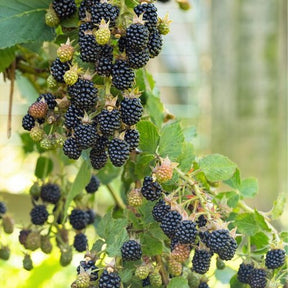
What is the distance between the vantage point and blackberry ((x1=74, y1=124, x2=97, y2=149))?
0.68 metres

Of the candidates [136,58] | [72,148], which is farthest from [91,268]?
[136,58]

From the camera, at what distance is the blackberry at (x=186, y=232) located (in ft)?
2.28

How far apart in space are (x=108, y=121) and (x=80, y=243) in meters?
0.37

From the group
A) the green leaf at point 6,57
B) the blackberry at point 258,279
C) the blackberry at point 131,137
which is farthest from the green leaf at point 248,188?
the green leaf at point 6,57

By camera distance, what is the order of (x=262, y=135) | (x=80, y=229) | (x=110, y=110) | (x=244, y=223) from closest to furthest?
(x=110, y=110)
(x=244, y=223)
(x=80, y=229)
(x=262, y=135)

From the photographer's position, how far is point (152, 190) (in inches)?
29.0

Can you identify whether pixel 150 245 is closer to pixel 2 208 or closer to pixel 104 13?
pixel 104 13

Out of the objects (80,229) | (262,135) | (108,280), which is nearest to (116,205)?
(80,229)

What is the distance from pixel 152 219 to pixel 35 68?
43cm

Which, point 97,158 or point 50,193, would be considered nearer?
point 97,158

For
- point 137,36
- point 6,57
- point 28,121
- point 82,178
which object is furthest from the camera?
point 6,57

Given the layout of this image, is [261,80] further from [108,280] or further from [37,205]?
[108,280]

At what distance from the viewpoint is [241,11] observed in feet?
10.8

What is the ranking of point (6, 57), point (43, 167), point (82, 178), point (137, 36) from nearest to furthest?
1. point (137, 36)
2. point (82, 178)
3. point (6, 57)
4. point (43, 167)
